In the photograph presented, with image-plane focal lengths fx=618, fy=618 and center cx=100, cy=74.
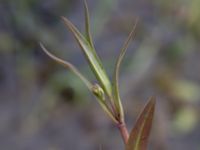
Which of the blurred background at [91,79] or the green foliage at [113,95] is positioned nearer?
the green foliage at [113,95]

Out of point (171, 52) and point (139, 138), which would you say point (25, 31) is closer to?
point (171, 52)

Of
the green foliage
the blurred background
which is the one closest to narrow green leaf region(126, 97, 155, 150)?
the green foliage

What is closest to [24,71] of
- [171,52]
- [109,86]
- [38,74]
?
[38,74]

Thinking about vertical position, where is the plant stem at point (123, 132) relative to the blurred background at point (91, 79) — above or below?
above

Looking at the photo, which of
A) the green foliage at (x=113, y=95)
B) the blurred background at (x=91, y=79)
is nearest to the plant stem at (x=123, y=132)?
the green foliage at (x=113, y=95)

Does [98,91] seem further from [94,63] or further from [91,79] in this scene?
[91,79]

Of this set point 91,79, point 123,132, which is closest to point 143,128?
point 123,132

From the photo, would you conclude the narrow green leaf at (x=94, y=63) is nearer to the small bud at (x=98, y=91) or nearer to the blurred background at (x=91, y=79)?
the small bud at (x=98, y=91)
